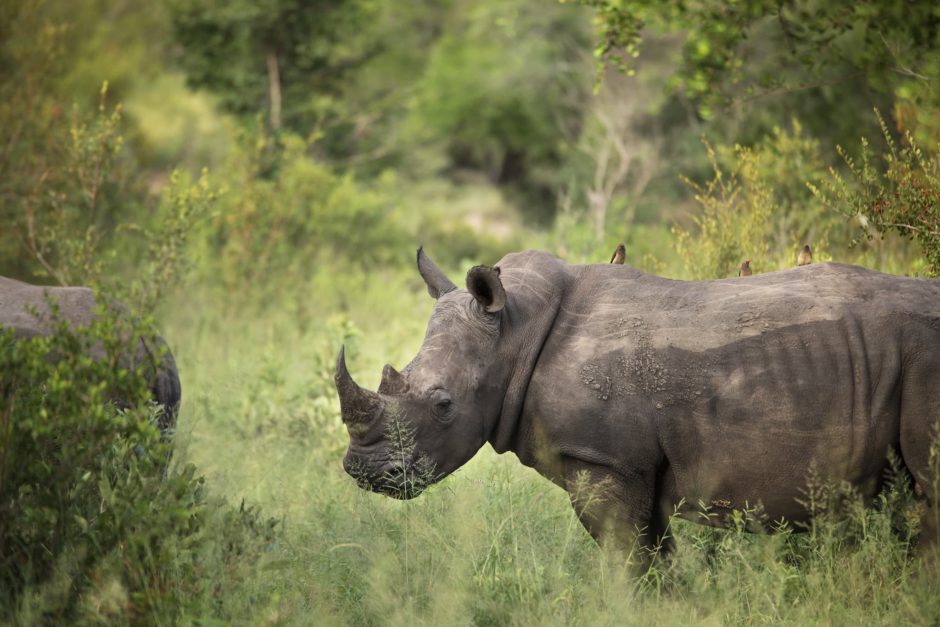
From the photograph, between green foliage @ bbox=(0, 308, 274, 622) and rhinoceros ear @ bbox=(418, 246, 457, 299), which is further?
rhinoceros ear @ bbox=(418, 246, 457, 299)

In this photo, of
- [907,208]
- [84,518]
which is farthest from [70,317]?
[907,208]

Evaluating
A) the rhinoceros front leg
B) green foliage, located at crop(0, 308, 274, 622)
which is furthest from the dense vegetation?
the rhinoceros front leg

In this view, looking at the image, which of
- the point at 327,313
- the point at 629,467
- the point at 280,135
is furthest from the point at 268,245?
the point at 629,467

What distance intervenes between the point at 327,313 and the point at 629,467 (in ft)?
27.9

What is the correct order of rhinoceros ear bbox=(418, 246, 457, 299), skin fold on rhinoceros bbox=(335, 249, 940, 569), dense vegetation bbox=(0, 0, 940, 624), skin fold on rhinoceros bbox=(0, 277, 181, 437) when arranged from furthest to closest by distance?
1. skin fold on rhinoceros bbox=(0, 277, 181, 437)
2. rhinoceros ear bbox=(418, 246, 457, 299)
3. skin fold on rhinoceros bbox=(335, 249, 940, 569)
4. dense vegetation bbox=(0, 0, 940, 624)

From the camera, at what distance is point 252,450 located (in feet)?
24.0

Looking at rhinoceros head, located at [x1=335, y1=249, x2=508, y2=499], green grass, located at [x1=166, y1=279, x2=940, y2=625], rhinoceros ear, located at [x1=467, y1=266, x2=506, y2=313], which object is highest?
rhinoceros ear, located at [x1=467, y1=266, x2=506, y2=313]

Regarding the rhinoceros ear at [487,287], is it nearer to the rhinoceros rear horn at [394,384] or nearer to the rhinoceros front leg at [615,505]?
the rhinoceros rear horn at [394,384]

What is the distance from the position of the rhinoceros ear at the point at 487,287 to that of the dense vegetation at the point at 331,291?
93cm

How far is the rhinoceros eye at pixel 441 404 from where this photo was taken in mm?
4762

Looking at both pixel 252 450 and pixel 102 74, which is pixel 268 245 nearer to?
pixel 252 450

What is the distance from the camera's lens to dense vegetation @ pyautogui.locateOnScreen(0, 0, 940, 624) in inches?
168

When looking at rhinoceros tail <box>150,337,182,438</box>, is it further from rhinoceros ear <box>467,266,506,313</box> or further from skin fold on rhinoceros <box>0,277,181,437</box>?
rhinoceros ear <box>467,266,506,313</box>

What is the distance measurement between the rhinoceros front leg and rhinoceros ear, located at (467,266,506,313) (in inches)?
29.5
